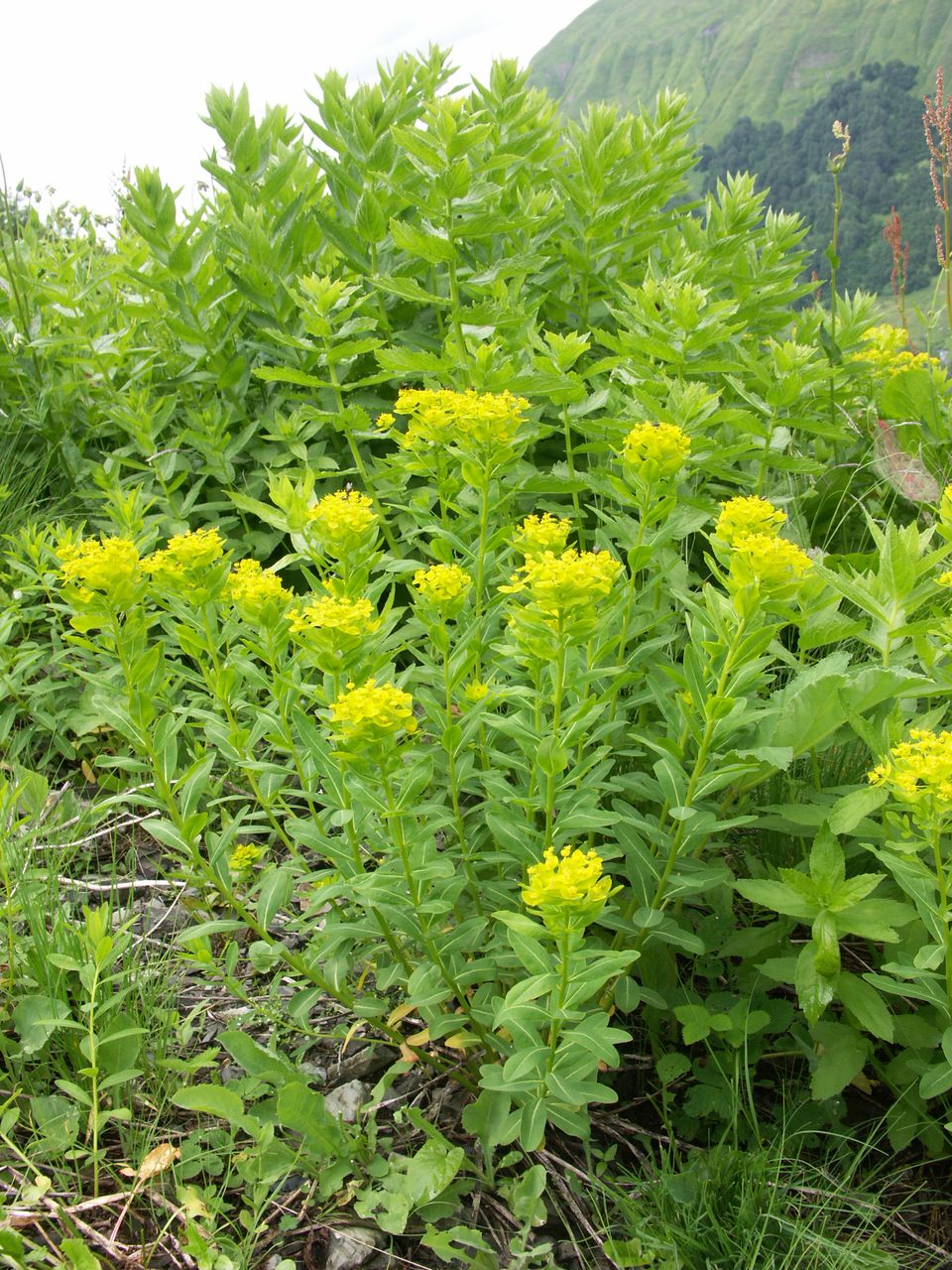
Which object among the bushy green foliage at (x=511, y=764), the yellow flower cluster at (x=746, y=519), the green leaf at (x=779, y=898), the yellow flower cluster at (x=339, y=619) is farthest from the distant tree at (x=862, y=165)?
the yellow flower cluster at (x=339, y=619)

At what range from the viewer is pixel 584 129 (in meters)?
3.21

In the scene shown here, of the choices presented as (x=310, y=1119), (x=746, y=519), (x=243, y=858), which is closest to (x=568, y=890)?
(x=746, y=519)

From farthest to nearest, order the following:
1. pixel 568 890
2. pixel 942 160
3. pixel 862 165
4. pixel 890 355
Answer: pixel 862 165
pixel 890 355
pixel 942 160
pixel 568 890

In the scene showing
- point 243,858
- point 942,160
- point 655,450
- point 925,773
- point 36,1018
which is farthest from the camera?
point 942,160

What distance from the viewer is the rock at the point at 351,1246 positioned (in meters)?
1.67

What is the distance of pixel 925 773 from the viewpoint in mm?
1419

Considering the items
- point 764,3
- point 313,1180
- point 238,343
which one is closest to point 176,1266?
point 313,1180

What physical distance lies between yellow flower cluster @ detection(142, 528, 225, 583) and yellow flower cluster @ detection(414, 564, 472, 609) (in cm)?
45

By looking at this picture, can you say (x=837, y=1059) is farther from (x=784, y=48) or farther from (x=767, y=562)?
(x=784, y=48)

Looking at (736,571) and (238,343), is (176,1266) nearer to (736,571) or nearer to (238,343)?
(736,571)

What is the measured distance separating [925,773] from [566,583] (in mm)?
630

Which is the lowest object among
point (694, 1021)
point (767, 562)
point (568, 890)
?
point (694, 1021)

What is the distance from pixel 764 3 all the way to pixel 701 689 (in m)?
225

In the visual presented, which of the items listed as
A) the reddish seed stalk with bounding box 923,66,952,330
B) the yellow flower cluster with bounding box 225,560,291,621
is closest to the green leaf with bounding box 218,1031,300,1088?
the yellow flower cluster with bounding box 225,560,291,621
